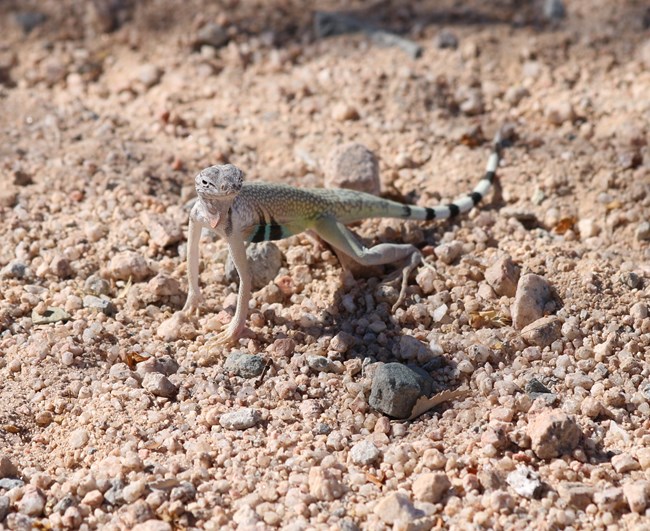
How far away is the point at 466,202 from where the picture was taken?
19.0ft

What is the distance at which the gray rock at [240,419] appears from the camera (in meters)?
4.29

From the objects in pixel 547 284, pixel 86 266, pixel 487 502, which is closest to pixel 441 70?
pixel 547 284

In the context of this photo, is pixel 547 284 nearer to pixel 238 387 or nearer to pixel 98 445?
pixel 238 387

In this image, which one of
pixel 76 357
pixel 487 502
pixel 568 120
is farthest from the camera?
pixel 568 120

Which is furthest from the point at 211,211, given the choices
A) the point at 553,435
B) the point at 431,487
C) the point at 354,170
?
the point at 553,435

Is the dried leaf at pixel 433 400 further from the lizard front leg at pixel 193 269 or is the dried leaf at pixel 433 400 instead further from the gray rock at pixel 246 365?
the lizard front leg at pixel 193 269

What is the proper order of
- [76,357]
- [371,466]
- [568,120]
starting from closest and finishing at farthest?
[371,466], [76,357], [568,120]

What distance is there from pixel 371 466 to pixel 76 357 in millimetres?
1671

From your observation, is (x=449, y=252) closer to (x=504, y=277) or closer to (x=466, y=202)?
(x=504, y=277)

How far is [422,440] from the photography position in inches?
166

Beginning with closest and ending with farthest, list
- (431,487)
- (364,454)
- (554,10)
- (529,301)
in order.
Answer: (431,487) < (364,454) < (529,301) < (554,10)

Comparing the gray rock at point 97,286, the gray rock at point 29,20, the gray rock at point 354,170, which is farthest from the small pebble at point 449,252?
the gray rock at point 29,20

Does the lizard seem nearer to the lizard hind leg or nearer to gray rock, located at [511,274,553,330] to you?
the lizard hind leg

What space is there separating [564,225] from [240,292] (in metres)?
2.20
